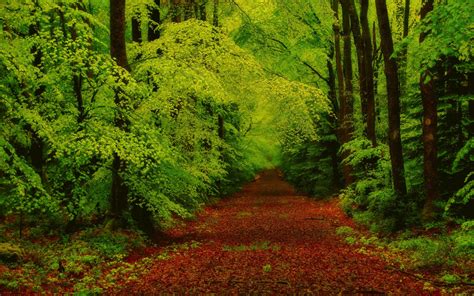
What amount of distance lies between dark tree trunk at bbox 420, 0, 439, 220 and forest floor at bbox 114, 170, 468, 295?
7.25 ft

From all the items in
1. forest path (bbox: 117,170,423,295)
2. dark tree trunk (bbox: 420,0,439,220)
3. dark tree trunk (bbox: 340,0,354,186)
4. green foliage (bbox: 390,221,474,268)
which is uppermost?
dark tree trunk (bbox: 340,0,354,186)

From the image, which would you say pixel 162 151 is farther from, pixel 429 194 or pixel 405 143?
pixel 405 143

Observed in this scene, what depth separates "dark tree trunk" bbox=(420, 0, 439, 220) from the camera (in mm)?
Result: 12664

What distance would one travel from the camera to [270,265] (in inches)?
428

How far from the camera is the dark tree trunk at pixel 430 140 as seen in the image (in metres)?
12.7

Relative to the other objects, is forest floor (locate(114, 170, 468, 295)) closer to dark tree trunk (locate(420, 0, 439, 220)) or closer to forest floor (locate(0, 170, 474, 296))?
forest floor (locate(0, 170, 474, 296))

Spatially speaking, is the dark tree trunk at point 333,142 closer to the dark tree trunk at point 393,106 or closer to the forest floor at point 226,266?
the forest floor at point 226,266

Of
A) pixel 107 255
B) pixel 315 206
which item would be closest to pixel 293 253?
pixel 107 255

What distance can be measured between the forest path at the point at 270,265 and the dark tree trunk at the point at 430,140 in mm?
2628

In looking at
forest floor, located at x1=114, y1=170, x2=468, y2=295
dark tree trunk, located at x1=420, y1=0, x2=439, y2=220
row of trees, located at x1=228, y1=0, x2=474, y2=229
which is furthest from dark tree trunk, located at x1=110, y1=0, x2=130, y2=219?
dark tree trunk, located at x1=420, y1=0, x2=439, y2=220

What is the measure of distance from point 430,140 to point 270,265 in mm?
5849

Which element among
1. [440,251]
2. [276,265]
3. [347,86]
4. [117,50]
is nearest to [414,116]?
[440,251]

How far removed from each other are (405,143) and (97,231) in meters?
10.8

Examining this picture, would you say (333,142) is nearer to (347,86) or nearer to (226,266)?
(347,86)
